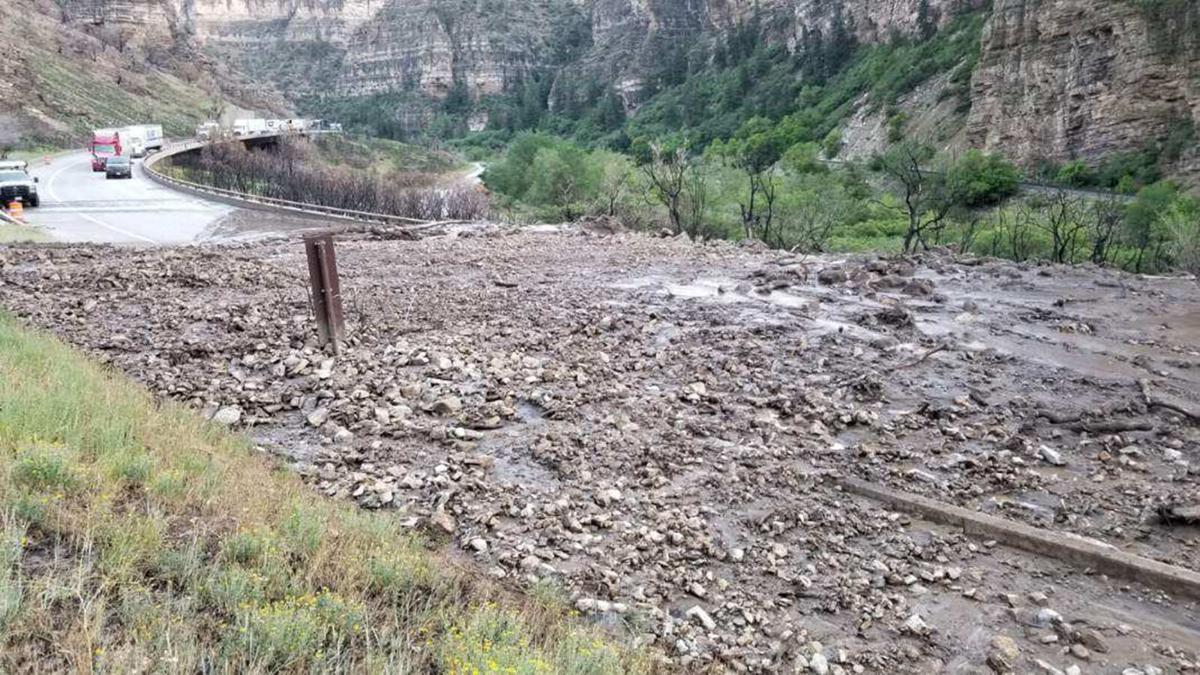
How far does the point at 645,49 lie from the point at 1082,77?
297 ft

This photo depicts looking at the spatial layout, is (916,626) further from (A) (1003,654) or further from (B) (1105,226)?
(B) (1105,226)

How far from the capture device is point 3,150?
49.6 metres

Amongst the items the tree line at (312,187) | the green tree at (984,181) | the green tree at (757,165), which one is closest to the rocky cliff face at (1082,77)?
the green tree at (984,181)

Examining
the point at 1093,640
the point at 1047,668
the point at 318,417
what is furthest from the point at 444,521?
the point at 1093,640

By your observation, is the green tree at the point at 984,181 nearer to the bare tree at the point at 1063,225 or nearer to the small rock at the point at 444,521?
the bare tree at the point at 1063,225

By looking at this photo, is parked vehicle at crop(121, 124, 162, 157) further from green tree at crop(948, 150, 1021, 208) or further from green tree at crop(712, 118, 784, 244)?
green tree at crop(948, 150, 1021, 208)

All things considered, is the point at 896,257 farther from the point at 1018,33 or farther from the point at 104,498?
the point at 1018,33

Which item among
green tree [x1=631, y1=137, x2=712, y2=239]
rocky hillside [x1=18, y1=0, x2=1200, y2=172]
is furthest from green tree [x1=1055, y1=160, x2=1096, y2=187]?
green tree [x1=631, y1=137, x2=712, y2=239]

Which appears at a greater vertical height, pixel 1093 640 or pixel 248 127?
pixel 248 127

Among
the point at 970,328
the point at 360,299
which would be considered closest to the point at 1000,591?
the point at 970,328

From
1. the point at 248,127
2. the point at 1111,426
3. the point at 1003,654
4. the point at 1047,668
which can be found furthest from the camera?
the point at 248,127

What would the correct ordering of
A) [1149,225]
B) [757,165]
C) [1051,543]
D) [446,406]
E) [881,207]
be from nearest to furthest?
[1051,543] < [446,406] < [1149,225] < [881,207] < [757,165]

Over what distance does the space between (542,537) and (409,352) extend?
163 inches

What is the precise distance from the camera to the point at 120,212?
27.4m
